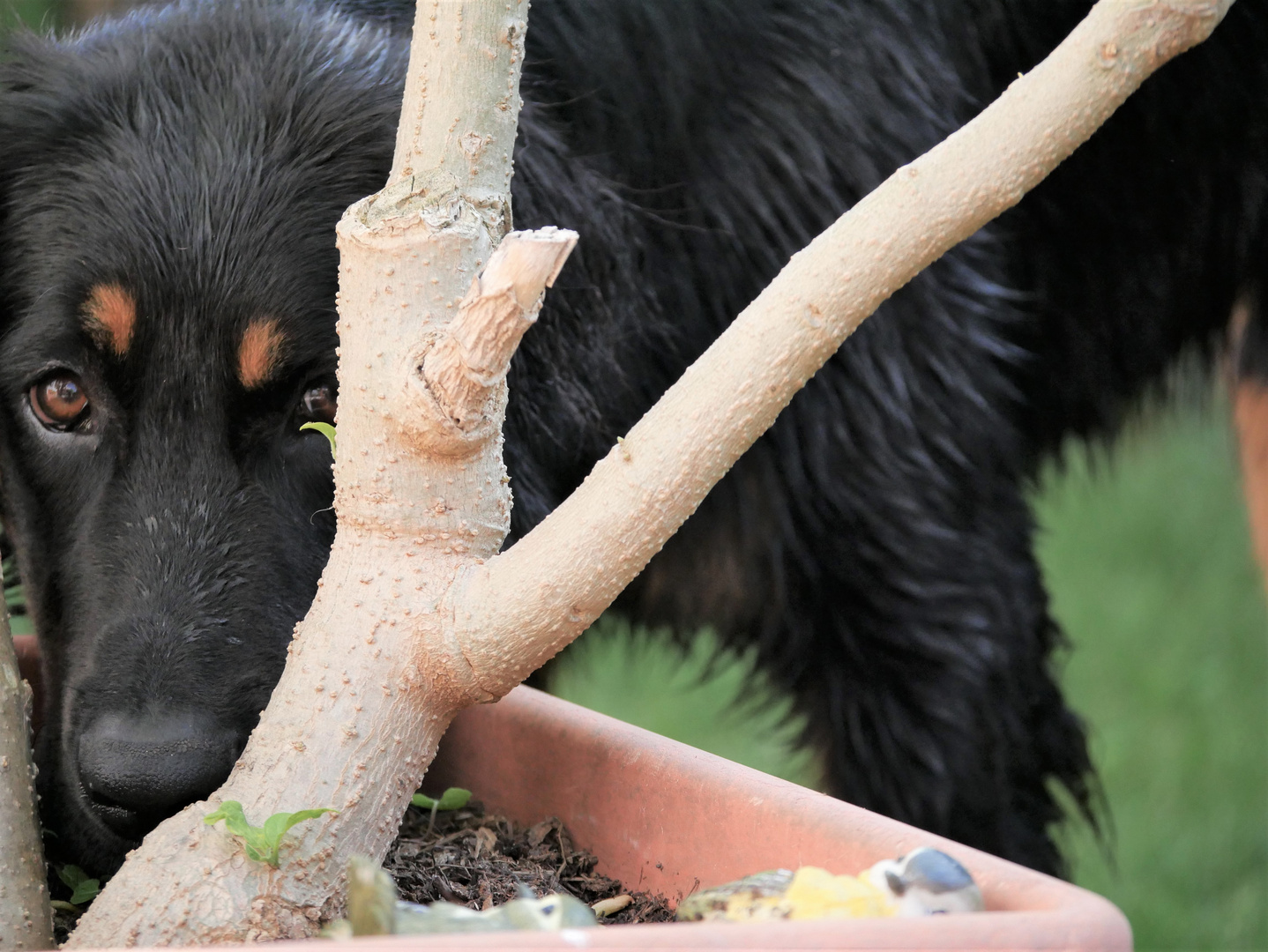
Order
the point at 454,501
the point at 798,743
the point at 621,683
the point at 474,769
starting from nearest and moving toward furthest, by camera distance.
Result: the point at 454,501
the point at 474,769
the point at 798,743
the point at 621,683

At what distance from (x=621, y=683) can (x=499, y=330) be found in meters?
4.30

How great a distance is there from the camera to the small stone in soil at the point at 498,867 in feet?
3.85

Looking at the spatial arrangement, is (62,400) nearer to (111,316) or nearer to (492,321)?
(111,316)

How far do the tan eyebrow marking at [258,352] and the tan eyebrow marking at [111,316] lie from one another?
14 centimetres

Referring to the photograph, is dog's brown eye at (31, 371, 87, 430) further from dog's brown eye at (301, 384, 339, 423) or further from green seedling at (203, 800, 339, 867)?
green seedling at (203, 800, 339, 867)

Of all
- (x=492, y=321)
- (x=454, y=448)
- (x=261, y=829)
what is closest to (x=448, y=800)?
(x=261, y=829)

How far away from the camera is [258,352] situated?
164 centimetres

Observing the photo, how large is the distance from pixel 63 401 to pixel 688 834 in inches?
41.9

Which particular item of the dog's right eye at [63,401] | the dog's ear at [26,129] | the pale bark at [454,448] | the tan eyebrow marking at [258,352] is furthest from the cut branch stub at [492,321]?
the dog's ear at [26,129]

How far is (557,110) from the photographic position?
208 centimetres

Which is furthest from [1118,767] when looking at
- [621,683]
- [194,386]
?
[194,386]

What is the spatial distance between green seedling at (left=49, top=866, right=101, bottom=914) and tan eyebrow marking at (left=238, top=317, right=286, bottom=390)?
594 mm

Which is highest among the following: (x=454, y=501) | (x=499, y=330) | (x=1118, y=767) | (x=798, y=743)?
(x=499, y=330)

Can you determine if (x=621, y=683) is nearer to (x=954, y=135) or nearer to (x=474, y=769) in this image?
(x=474, y=769)
